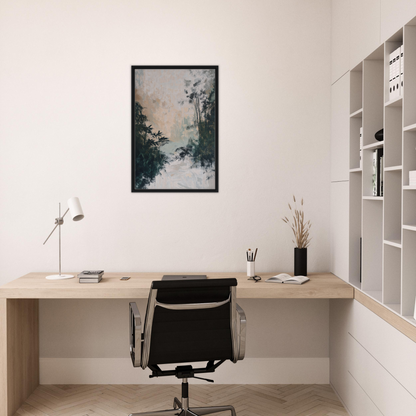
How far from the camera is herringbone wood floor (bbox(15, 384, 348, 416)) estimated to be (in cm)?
271

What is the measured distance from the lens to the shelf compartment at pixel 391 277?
2.17 m

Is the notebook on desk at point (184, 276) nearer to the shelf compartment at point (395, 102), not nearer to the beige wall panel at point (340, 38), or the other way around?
the shelf compartment at point (395, 102)

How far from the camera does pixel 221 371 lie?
3.14m

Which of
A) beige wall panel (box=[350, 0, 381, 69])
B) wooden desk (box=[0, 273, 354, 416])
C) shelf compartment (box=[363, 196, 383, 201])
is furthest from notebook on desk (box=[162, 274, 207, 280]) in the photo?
beige wall panel (box=[350, 0, 381, 69])

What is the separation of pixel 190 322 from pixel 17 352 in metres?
1.39

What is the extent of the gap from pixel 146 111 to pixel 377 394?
7.91 ft

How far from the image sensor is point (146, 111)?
3164 mm

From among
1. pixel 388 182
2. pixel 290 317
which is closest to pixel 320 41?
pixel 388 182

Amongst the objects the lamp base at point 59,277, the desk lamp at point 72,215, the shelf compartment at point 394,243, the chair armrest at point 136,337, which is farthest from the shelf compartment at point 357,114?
the lamp base at point 59,277

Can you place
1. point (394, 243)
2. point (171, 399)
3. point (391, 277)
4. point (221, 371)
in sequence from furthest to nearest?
point (221, 371) < point (171, 399) < point (391, 277) < point (394, 243)

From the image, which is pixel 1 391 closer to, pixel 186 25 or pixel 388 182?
pixel 388 182

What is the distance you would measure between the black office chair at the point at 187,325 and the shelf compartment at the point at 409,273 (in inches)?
31.8

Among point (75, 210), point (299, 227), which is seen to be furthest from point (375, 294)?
point (75, 210)

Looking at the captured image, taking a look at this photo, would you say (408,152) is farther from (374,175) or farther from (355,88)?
(355,88)
